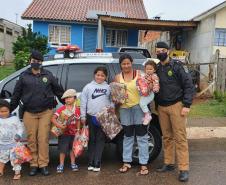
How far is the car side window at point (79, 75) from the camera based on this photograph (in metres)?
6.21

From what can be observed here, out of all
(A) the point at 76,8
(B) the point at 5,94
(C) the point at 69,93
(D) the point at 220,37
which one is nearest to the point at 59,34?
(A) the point at 76,8

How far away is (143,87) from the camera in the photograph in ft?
18.3

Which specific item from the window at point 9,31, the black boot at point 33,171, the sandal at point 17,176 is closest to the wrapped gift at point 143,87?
the black boot at point 33,171

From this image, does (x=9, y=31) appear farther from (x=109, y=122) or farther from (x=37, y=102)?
(x=109, y=122)

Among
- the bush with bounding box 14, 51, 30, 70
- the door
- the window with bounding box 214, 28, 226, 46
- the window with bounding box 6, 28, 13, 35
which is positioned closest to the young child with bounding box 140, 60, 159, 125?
the bush with bounding box 14, 51, 30, 70

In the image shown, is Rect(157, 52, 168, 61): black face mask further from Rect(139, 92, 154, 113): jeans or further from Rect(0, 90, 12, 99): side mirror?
Rect(0, 90, 12, 99): side mirror

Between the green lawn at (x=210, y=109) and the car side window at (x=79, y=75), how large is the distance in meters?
5.25

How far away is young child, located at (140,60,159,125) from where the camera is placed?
5.59 meters

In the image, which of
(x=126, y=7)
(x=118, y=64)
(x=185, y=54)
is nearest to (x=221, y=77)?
(x=185, y=54)

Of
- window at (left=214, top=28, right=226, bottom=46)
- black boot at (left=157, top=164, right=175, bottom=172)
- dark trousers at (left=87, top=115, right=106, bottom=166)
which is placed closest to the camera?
dark trousers at (left=87, top=115, right=106, bottom=166)

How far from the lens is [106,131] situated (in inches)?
228

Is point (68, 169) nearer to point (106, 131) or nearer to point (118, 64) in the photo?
point (106, 131)

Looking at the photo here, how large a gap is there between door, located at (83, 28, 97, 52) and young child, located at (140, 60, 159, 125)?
18690 mm

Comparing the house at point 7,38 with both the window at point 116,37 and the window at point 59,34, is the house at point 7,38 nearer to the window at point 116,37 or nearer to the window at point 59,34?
the window at point 59,34
